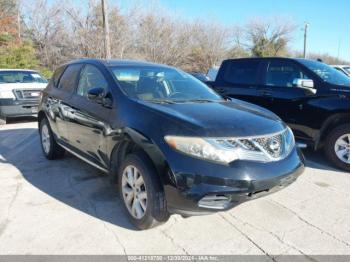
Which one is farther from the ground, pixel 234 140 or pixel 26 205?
pixel 234 140

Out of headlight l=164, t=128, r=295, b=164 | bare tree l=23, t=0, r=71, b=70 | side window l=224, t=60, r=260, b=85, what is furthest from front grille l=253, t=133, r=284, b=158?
bare tree l=23, t=0, r=71, b=70

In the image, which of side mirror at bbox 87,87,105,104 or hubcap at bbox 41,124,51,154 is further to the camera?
hubcap at bbox 41,124,51,154

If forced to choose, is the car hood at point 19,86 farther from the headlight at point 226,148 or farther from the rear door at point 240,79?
the headlight at point 226,148

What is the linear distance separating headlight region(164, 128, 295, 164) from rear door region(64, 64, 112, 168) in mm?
1143

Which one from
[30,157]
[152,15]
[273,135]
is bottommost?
[30,157]

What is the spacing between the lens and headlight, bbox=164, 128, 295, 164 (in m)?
2.83

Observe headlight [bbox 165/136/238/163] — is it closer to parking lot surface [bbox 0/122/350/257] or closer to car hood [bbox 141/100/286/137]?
car hood [bbox 141/100/286/137]

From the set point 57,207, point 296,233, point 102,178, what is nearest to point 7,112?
point 102,178

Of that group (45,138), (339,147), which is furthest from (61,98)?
(339,147)

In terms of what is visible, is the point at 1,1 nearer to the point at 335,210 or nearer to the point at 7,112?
the point at 7,112

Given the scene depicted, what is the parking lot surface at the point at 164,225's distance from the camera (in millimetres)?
3018

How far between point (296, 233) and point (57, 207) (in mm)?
2537

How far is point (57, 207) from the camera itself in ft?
12.6

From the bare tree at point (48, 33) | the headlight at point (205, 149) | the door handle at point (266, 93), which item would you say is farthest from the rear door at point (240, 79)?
the bare tree at point (48, 33)
